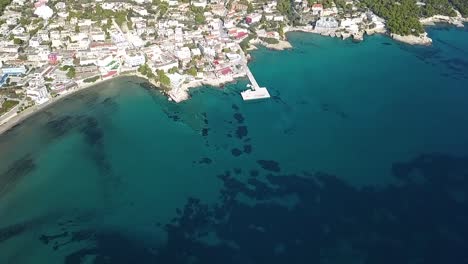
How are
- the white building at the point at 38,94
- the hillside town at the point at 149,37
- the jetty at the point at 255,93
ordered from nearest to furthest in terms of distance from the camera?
the white building at the point at 38,94, the jetty at the point at 255,93, the hillside town at the point at 149,37

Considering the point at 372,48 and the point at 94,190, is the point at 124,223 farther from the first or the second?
the point at 372,48

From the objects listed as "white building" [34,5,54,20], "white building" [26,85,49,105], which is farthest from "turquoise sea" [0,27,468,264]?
"white building" [34,5,54,20]

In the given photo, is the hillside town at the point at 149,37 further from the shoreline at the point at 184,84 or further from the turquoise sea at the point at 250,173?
the turquoise sea at the point at 250,173

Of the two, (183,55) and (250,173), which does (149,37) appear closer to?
(183,55)

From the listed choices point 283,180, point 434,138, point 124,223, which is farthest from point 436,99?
point 124,223

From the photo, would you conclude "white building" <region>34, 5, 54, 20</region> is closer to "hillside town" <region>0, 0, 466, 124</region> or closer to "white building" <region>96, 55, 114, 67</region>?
"hillside town" <region>0, 0, 466, 124</region>

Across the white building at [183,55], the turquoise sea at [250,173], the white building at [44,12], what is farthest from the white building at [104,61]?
the white building at [44,12]
